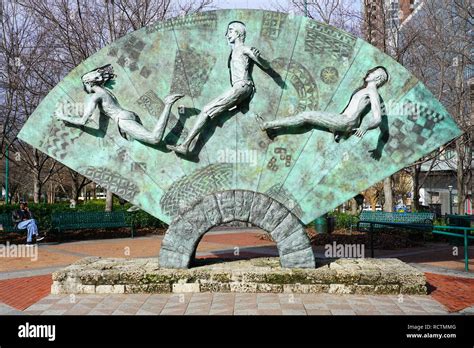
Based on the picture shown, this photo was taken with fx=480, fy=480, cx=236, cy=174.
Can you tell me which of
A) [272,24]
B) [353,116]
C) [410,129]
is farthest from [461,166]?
[272,24]

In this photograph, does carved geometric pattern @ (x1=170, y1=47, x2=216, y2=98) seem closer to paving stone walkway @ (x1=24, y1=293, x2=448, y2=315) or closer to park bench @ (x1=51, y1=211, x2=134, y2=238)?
paving stone walkway @ (x1=24, y1=293, x2=448, y2=315)

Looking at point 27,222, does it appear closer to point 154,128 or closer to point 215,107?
point 154,128

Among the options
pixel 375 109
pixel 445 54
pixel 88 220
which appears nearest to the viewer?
pixel 375 109

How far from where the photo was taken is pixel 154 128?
899 centimetres

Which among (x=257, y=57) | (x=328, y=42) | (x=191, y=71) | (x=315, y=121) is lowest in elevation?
(x=315, y=121)

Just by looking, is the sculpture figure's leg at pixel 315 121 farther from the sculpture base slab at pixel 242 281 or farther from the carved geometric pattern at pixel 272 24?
the sculpture base slab at pixel 242 281

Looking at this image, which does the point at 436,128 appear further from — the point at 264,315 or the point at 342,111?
the point at 264,315

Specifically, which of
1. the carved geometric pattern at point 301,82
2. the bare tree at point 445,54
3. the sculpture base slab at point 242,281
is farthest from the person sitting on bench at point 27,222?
the bare tree at point 445,54

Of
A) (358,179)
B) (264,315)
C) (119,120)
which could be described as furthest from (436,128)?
(119,120)

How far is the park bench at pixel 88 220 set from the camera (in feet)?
58.7

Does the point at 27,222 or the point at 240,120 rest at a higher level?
the point at 240,120

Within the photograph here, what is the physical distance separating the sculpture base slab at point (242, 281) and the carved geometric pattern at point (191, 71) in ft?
A: 11.3

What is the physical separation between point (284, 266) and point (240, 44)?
422 cm

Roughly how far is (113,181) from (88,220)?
1037 cm
